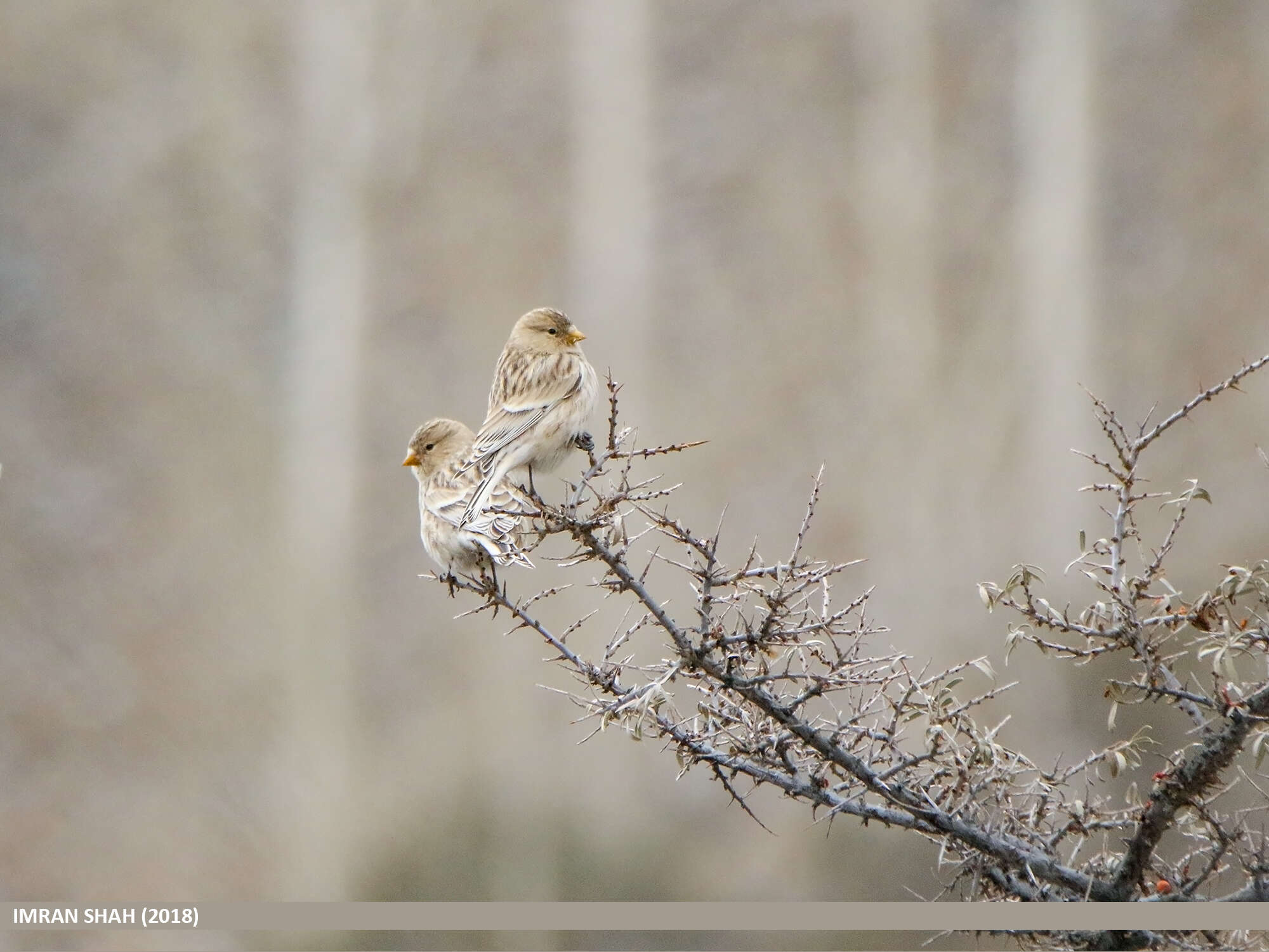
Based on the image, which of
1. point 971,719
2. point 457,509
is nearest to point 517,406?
point 457,509

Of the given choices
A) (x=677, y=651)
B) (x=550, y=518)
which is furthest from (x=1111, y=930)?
(x=550, y=518)

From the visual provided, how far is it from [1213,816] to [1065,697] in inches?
132

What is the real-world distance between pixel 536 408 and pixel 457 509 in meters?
0.26

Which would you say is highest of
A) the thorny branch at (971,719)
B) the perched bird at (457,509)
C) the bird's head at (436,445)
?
the bird's head at (436,445)

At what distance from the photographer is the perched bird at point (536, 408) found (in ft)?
7.04

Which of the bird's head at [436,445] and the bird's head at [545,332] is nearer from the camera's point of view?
the bird's head at [545,332]

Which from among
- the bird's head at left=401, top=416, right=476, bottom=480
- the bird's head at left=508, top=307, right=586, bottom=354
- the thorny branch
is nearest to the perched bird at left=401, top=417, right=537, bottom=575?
the bird's head at left=401, top=416, right=476, bottom=480

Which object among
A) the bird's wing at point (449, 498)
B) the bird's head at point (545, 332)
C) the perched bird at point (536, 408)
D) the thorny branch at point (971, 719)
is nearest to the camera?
the thorny branch at point (971, 719)

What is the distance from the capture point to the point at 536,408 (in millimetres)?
2176

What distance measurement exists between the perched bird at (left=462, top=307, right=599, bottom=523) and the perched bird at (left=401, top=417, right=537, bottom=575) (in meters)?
0.04

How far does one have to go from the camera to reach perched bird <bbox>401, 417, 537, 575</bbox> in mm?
2035

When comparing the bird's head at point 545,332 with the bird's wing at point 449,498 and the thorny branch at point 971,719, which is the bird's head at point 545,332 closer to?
the bird's wing at point 449,498

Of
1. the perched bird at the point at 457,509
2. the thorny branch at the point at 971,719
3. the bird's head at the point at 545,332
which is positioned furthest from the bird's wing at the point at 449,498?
the thorny branch at the point at 971,719

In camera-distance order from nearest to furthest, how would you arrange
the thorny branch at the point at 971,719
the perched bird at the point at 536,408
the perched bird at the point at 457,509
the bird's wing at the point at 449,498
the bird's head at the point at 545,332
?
the thorny branch at the point at 971,719 < the perched bird at the point at 457,509 < the perched bird at the point at 536,408 < the bird's wing at the point at 449,498 < the bird's head at the point at 545,332
